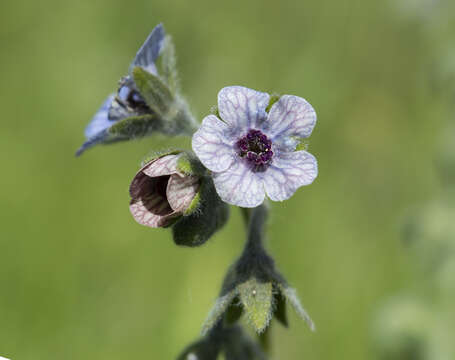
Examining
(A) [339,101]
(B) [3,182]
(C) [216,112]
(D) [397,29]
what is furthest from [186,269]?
(D) [397,29]

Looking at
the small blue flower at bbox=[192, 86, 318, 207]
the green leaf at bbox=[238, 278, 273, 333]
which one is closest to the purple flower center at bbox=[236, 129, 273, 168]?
the small blue flower at bbox=[192, 86, 318, 207]

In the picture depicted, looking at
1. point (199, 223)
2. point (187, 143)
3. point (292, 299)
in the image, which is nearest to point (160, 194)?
point (199, 223)

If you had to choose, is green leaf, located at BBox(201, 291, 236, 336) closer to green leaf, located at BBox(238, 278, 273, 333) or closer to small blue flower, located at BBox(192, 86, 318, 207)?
green leaf, located at BBox(238, 278, 273, 333)

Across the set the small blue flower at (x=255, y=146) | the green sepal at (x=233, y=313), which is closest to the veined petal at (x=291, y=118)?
the small blue flower at (x=255, y=146)

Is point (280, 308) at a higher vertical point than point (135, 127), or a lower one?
lower

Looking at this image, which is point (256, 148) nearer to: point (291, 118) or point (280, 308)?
point (291, 118)

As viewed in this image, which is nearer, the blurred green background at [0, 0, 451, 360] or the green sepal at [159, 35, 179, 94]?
the green sepal at [159, 35, 179, 94]
